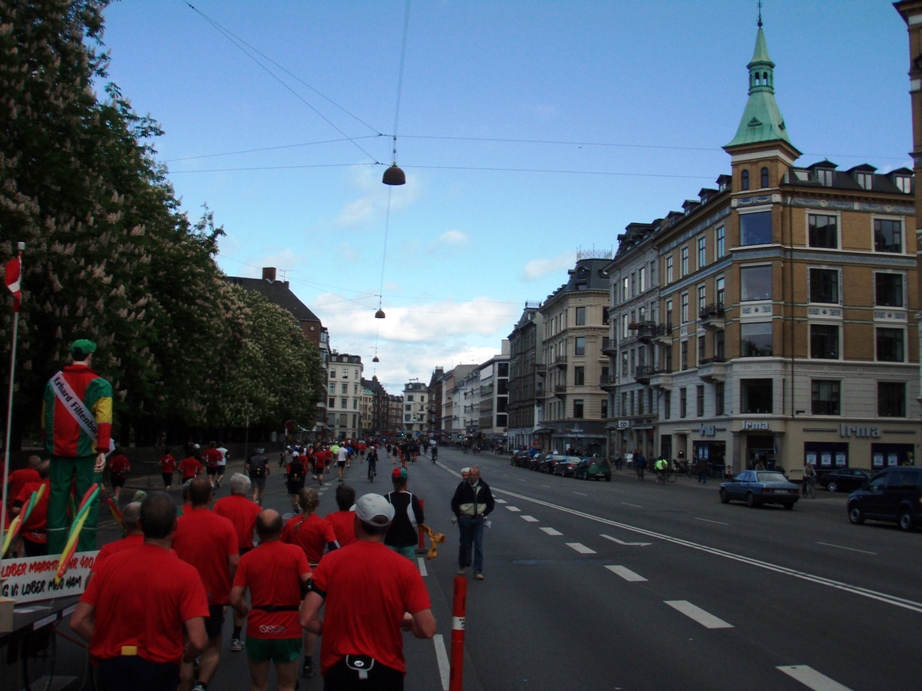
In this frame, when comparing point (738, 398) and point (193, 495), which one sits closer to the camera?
point (193, 495)

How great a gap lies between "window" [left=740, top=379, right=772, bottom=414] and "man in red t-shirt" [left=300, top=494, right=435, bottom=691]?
150 feet

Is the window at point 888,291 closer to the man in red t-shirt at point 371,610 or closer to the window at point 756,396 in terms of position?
the window at point 756,396

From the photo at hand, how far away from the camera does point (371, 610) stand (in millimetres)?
4164

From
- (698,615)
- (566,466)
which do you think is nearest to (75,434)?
(698,615)

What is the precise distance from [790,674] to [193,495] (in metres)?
5.19

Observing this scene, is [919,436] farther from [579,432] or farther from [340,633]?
[340,633]

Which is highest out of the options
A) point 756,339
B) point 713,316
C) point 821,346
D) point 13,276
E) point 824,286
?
point 824,286

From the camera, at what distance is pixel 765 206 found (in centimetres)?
4744

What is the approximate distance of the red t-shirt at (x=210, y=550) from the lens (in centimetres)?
623

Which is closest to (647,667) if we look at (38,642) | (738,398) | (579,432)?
(38,642)

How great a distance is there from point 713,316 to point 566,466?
45.2 ft

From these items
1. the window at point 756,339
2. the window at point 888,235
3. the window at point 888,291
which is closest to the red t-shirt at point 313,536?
the window at point 756,339

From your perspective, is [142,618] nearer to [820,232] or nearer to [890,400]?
[820,232]

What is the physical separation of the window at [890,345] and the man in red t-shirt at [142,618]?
163 feet
